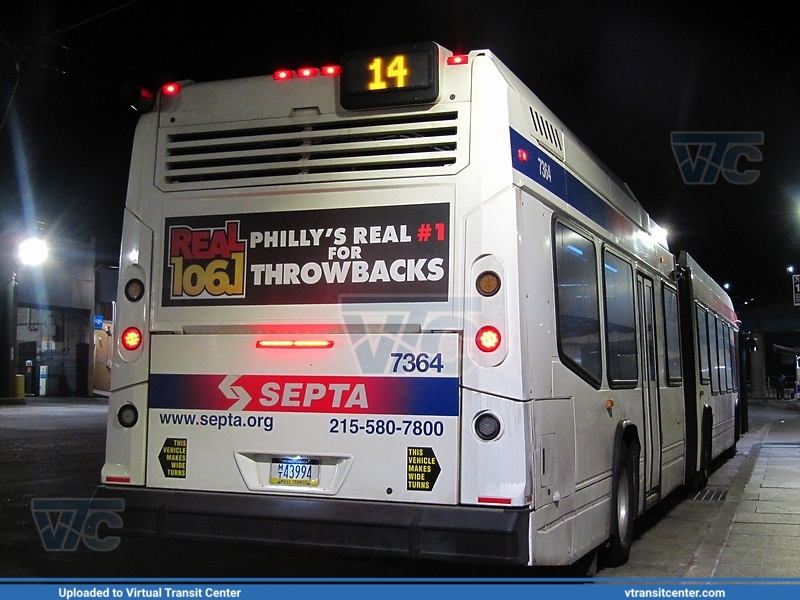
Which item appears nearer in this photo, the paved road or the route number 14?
the route number 14

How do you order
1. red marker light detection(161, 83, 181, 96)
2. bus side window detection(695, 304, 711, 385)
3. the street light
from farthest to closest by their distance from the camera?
the street light
bus side window detection(695, 304, 711, 385)
red marker light detection(161, 83, 181, 96)

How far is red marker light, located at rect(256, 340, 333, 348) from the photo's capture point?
555 cm

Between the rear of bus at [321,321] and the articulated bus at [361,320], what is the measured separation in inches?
0.5

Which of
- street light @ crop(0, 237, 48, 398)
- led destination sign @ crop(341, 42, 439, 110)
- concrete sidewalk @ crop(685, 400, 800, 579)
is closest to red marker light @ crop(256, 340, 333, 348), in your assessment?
led destination sign @ crop(341, 42, 439, 110)

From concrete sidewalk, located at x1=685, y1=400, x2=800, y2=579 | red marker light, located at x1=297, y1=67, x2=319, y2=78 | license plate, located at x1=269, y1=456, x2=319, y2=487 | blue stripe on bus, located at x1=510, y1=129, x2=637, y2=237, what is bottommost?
concrete sidewalk, located at x1=685, y1=400, x2=800, y2=579

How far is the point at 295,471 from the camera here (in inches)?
217

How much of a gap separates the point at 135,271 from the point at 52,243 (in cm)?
3259

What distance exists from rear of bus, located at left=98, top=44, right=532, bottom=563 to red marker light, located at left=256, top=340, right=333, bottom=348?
1 centimetres

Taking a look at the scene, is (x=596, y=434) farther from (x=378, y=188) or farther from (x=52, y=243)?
(x=52, y=243)

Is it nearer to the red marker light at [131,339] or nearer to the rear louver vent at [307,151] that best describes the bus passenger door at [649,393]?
the rear louver vent at [307,151]

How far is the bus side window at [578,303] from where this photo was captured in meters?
5.93

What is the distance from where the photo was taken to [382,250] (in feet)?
18.3

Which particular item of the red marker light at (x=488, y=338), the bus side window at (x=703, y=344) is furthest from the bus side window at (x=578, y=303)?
the bus side window at (x=703, y=344)

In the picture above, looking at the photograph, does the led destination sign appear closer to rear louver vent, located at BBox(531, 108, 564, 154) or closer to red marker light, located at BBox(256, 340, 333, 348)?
rear louver vent, located at BBox(531, 108, 564, 154)
